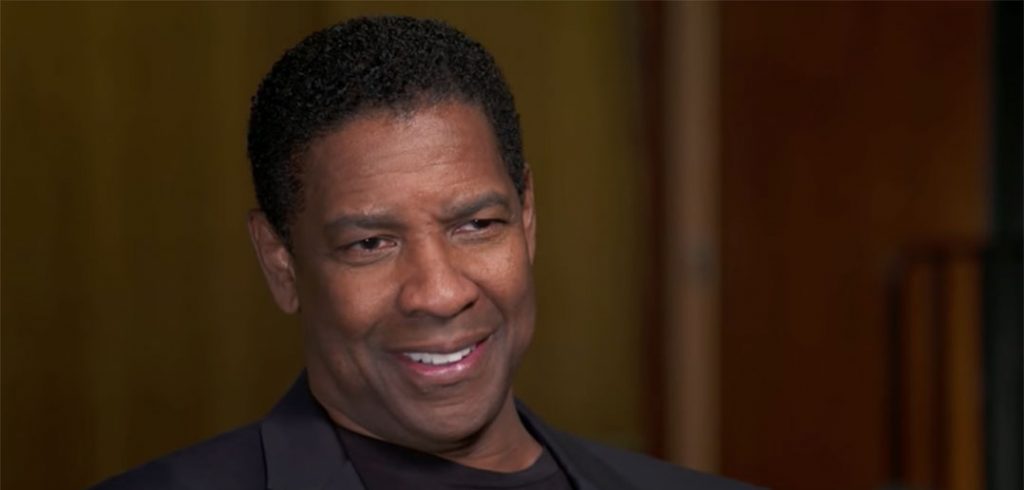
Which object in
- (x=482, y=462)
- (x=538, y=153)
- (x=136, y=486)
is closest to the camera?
(x=136, y=486)

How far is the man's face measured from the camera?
1478 millimetres

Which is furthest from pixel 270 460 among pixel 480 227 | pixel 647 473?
pixel 647 473

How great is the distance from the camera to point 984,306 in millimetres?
3949

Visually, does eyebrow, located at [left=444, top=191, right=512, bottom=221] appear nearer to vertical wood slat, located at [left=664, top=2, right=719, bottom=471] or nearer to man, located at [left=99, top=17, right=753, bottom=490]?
man, located at [left=99, top=17, right=753, bottom=490]

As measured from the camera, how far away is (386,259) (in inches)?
58.6

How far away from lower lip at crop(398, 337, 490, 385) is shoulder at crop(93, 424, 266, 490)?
0.17 metres

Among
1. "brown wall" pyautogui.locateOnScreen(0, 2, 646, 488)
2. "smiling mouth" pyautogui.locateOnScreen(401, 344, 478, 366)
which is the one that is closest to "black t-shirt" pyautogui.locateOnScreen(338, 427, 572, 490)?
"smiling mouth" pyautogui.locateOnScreen(401, 344, 478, 366)

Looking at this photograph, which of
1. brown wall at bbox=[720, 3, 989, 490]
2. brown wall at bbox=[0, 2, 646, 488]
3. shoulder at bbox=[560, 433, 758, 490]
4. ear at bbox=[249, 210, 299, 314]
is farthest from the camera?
brown wall at bbox=[720, 3, 989, 490]

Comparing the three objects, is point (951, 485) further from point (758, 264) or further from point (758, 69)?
point (758, 69)

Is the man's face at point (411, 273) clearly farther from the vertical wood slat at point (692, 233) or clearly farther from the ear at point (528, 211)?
the vertical wood slat at point (692, 233)

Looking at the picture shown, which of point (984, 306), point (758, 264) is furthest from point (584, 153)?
point (984, 306)

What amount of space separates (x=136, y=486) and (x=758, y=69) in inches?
98.1

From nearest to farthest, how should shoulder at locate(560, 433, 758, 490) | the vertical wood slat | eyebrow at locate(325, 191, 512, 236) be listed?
eyebrow at locate(325, 191, 512, 236) < shoulder at locate(560, 433, 758, 490) < the vertical wood slat

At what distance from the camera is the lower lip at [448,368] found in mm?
1525
